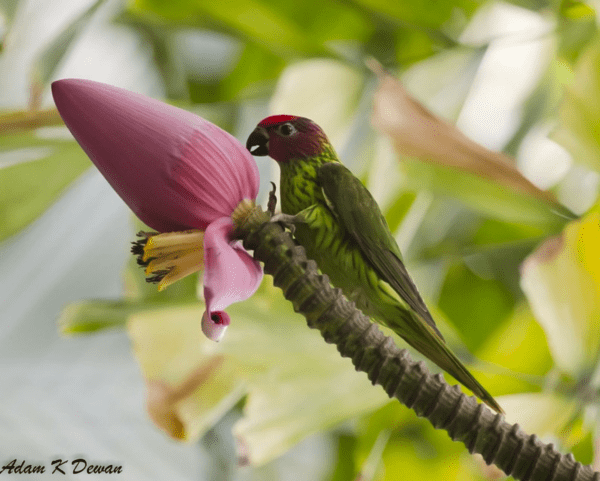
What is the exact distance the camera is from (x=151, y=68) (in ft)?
1.33

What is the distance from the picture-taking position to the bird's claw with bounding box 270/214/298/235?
0.42 ft

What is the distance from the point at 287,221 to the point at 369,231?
0.08 ft

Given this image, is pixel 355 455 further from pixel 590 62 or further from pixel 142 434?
pixel 590 62

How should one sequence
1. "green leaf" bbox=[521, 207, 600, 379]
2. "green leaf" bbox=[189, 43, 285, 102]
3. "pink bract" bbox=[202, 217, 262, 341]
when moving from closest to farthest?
"pink bract" bbox=[202, 217, 262, 341] → "green leaf" bbox=[521, 207, 600, 379] → "green leaf" bbox=[189, 43, 285, 102]

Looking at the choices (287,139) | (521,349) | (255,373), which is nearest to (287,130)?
(287,139)

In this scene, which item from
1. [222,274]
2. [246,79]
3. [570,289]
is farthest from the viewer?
[246,79]

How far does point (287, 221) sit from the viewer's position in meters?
0.13

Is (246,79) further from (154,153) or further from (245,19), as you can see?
(154,153)

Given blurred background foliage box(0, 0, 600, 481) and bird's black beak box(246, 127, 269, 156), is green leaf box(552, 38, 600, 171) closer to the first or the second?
blurred background foliage box(0, 0, 600, 481)

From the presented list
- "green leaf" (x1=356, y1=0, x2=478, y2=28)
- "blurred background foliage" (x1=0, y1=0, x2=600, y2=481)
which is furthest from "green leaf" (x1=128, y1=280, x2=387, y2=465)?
"green leaf" (x1=356, y1=0, x2=478, y2=28)

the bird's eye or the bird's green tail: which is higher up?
the bird's eye

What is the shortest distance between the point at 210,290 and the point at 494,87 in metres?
0.42

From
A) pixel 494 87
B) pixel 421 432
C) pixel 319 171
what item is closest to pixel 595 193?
pixel 494 87

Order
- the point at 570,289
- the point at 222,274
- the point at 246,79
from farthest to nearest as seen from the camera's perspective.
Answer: the point at 246,79 < the point at 570,289 < the point at 222,274
